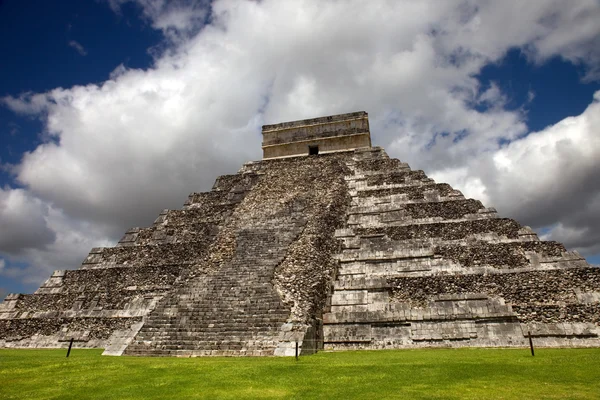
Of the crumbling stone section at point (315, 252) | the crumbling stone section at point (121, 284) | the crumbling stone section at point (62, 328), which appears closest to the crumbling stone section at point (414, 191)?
the crumbling stone section at point (315, 252)

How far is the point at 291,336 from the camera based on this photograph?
11273mm

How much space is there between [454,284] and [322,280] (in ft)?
14.1

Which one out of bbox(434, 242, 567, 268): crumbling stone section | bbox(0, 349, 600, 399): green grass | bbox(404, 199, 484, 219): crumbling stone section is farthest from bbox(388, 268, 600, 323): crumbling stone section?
bbox(404, 199, 484, 219): crumbling stone section

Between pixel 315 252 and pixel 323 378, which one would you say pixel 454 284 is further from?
pixel 323 378

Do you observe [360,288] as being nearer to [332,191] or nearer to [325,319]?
[325,319]

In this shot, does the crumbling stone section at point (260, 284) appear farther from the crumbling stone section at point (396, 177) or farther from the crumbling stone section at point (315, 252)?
the crumbling stone section at point (396, 177)

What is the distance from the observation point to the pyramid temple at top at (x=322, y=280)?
12164mm

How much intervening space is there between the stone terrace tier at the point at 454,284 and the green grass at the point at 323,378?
8.54ft

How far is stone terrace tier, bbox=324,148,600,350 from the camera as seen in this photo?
1215cm

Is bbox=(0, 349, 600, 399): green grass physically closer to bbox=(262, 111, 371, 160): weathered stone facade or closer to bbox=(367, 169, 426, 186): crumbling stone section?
bbox=(367, 169, 426, 186): crumbling stone section

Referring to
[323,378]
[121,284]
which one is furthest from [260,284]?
[121,284]

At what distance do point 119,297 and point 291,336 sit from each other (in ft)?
27.9

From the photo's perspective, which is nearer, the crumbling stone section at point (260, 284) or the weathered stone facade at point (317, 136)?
the crumbling stone section at point (260, 284)

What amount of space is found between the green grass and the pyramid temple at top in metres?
2.66
